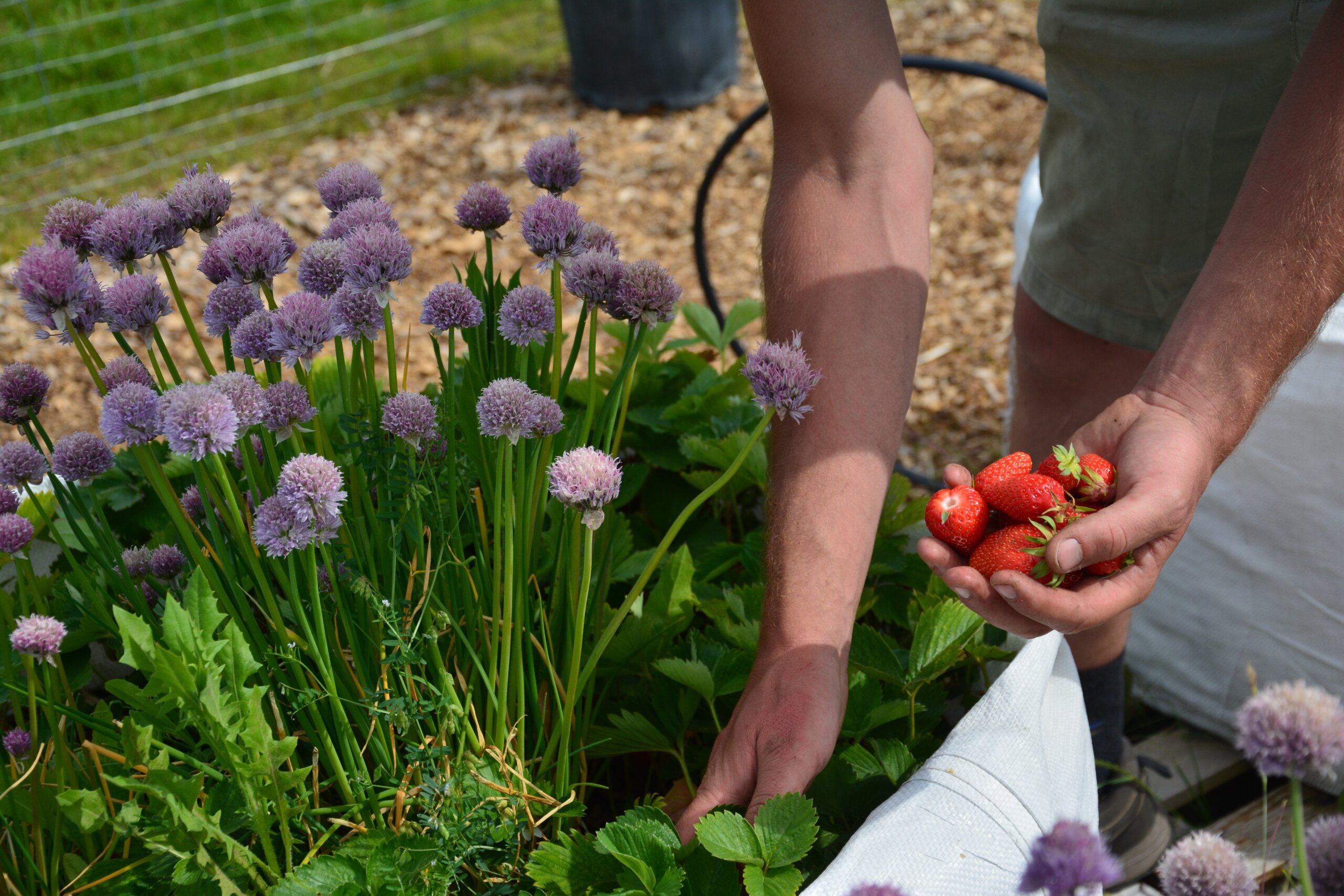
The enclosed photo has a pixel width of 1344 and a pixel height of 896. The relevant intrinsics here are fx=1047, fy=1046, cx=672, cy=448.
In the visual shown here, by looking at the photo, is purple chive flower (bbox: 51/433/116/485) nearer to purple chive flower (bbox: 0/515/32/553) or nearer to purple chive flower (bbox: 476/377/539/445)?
purple chive flower (bbox: 0/515/32/553)

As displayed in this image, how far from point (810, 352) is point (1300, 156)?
43 centimetres

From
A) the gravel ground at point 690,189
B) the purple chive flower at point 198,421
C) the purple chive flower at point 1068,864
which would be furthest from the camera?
the gravel ground at point 690,189

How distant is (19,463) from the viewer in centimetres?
80

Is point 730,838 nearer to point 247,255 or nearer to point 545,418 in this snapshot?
point 545,418

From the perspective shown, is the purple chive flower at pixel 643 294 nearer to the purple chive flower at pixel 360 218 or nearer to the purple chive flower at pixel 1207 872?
the purple chive flower at pixel 360 218

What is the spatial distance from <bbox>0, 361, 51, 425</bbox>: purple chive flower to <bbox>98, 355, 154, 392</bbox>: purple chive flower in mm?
44

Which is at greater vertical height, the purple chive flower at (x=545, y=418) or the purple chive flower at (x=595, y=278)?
the purple chive flower at (x=595, y=278)

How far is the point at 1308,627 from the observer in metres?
1.38

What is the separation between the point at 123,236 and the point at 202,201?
0.21 feet

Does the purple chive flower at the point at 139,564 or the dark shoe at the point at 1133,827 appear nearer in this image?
the purple chive flower at the point at 139,564

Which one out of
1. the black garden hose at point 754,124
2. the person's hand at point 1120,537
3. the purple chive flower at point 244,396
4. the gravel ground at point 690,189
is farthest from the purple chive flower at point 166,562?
the gravel ground at point 690,189

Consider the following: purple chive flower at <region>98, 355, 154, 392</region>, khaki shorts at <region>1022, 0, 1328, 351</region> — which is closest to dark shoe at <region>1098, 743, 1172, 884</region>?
khaki shorts at <region>1022, 0, 1328, 351</region>

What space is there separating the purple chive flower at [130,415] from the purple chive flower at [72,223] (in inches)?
8.5

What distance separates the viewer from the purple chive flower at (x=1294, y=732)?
413 millimetres
